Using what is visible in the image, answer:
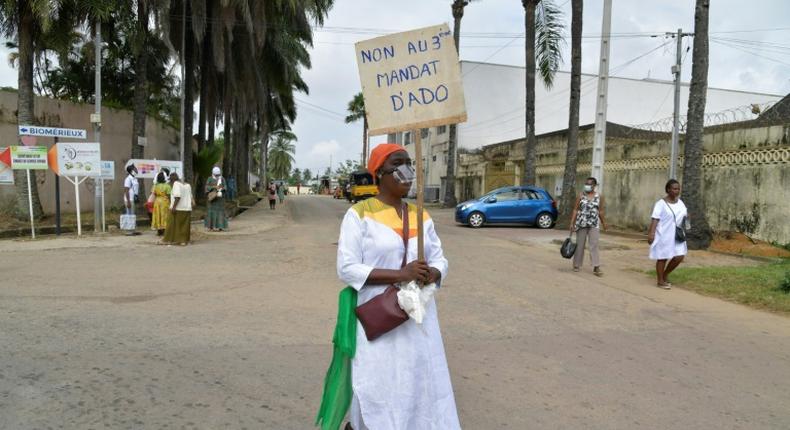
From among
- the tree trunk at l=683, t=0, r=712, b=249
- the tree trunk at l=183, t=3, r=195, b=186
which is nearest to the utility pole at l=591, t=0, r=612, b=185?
the tree trunk at l=683, t=0, r=712, b=249

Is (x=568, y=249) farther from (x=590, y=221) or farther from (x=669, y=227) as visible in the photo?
(x=669, y=227)

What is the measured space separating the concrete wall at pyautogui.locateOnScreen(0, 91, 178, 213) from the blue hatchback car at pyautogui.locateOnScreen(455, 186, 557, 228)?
12221 millimetres

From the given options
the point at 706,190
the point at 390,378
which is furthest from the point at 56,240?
the point at 706,190

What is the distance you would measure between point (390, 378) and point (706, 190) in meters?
15.0

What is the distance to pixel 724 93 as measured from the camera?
152 feet

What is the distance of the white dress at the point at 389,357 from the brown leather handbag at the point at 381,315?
62mm

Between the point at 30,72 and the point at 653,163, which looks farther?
the point at 653,163

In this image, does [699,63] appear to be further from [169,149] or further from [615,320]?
[169,149]

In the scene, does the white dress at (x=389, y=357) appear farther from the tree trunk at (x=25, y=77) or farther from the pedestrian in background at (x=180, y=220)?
the tree trunk at (x=25, y=77)

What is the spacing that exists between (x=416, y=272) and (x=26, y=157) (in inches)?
515

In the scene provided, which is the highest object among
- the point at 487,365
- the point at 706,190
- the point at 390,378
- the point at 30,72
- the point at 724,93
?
the point at 724,93

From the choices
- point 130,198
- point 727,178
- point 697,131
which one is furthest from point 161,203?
point 727,178

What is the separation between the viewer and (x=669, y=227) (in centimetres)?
834

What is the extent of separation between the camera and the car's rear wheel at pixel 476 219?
1920cm
